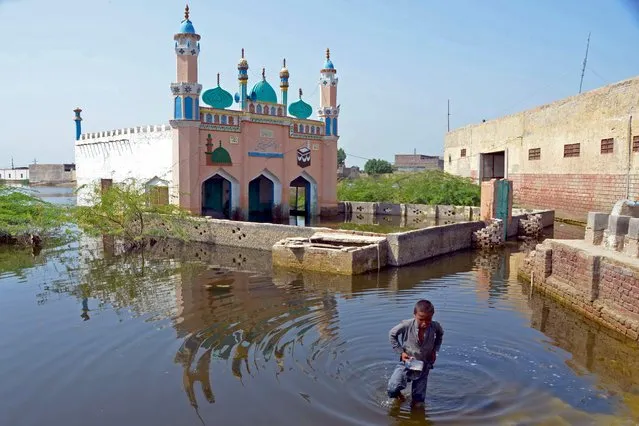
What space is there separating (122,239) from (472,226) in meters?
10.8

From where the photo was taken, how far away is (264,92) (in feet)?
76.2

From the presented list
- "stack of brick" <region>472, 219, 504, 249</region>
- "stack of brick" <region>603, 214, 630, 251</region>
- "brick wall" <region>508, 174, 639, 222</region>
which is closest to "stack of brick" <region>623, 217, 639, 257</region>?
"stack of brick" <region>603, 214, 630, 251</region>

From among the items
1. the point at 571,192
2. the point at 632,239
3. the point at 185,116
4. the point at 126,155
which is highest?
the point at 185,116

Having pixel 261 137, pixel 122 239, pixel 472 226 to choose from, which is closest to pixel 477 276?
pixel 472 226

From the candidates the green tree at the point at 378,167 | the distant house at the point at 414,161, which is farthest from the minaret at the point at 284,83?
the distant house at the point at 414,161

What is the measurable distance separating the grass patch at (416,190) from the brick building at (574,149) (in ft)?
9.03

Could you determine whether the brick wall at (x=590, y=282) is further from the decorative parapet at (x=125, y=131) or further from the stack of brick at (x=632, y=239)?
the decorative parapet at (x=125, y=131)

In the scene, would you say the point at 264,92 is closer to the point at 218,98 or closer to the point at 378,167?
the point at 218,98

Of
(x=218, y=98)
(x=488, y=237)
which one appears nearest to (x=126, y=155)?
(x=218, y=98)

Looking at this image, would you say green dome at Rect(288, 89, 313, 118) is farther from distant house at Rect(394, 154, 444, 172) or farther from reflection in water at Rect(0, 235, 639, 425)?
distant house at Rect(394, 154, 444, 172)

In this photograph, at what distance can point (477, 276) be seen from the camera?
12.5 m

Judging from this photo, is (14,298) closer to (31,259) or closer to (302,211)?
(31,259)

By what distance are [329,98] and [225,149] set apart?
6.46 metres

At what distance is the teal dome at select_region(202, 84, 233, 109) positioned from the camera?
21.3 metres
